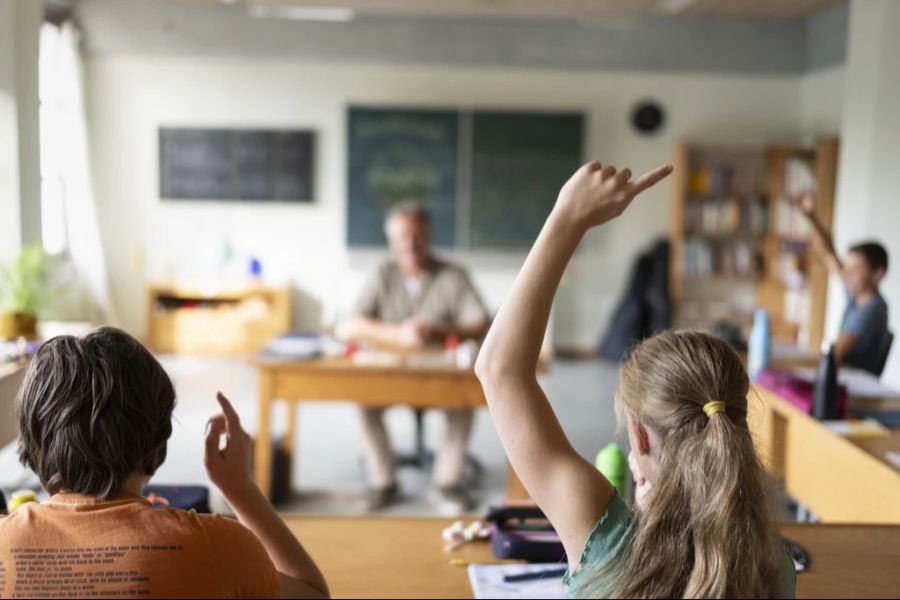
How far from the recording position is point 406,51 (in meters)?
6.19

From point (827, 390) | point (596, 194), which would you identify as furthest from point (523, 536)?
point (827, 390)

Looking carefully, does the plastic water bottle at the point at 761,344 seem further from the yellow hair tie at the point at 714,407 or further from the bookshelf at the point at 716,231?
the bookshelf at the point at 716,231

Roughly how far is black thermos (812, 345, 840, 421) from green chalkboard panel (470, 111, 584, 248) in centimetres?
411

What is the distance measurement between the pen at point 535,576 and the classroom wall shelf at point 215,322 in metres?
4.86

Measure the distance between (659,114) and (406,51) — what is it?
1932 millimetres

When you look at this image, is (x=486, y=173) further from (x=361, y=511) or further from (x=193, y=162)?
(x=361, y=511)

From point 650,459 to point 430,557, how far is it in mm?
605

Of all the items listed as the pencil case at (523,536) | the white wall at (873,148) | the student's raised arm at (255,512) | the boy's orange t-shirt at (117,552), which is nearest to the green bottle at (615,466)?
the pencil case at (523,536)

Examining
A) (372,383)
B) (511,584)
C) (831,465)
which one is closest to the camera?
(511,584)

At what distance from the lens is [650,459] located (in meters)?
1.06

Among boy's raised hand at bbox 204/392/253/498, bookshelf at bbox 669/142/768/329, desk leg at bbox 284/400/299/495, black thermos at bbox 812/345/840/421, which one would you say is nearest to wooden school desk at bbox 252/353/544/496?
desk leg at bbox 284/400/299/495

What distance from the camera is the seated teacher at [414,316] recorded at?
3.45 metres

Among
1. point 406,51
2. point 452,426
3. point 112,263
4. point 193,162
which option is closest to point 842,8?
point 406,51

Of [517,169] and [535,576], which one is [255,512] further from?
[517,169]
